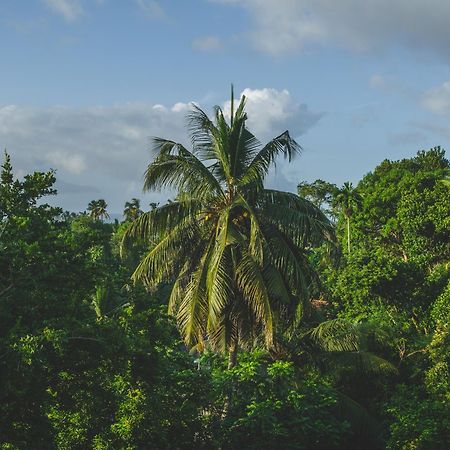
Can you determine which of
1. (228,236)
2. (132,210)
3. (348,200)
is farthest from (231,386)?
(132,210)

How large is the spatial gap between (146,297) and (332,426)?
688 centimetres

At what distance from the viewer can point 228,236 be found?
17.4m

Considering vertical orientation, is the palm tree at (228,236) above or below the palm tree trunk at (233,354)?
above

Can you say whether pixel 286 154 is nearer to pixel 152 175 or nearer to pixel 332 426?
pixel 152 175

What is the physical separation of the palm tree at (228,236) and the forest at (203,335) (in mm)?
40

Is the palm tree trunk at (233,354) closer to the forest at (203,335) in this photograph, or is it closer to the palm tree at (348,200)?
the forest at (203,335)

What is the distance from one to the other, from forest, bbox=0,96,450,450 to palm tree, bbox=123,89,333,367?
0.04m

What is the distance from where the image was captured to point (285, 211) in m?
17.9

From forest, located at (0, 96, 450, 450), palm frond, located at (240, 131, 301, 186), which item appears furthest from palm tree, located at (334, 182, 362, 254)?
palm frond, located at (240, 131, 301, 186)

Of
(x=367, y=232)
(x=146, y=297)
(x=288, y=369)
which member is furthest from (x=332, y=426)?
(x=367, y=232)

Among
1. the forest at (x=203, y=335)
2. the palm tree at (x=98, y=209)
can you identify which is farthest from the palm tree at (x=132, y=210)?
the forest at (x=203, y=335)

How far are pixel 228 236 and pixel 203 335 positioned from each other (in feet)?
8.81

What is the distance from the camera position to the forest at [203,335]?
12.1 metres

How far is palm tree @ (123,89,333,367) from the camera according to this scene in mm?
17188
